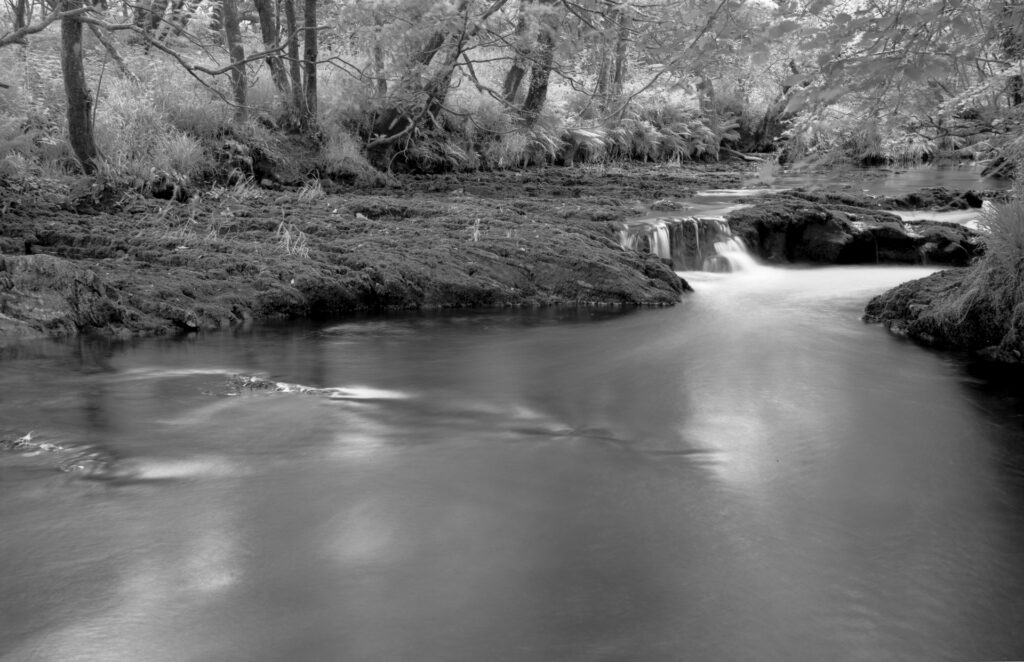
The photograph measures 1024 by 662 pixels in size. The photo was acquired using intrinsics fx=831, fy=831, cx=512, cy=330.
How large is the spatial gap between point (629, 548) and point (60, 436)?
354 centimetres

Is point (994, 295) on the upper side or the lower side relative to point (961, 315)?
upper

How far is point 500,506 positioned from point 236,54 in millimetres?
11403

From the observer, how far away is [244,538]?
3.92 metres

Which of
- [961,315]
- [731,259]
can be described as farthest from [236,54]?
[961,315]

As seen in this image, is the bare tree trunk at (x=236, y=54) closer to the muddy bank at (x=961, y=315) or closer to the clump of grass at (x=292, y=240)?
the clump of grass at (x=292, y=240)

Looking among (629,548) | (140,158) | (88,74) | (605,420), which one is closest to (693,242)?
(605,420)

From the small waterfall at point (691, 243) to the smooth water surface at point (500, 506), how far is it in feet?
14.9

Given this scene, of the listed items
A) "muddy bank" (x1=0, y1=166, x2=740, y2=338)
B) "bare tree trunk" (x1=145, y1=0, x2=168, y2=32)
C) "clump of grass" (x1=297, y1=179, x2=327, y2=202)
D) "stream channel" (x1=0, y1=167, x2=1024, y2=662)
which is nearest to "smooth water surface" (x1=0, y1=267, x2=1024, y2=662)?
"stream channel" (x1=0, y1=167, x2=1024, y2=662)

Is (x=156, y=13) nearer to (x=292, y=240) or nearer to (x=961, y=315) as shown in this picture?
(x=292, y=240)

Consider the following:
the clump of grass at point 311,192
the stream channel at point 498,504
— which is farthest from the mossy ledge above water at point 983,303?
the clump of grass at point 311,192

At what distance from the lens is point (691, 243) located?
12398 mm

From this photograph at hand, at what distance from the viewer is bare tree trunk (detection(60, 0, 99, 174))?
34.1 feet

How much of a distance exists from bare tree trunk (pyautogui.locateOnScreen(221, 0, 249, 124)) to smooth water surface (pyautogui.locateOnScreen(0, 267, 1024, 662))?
761 cm

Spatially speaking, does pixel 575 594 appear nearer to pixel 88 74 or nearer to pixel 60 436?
pixel 60 436
